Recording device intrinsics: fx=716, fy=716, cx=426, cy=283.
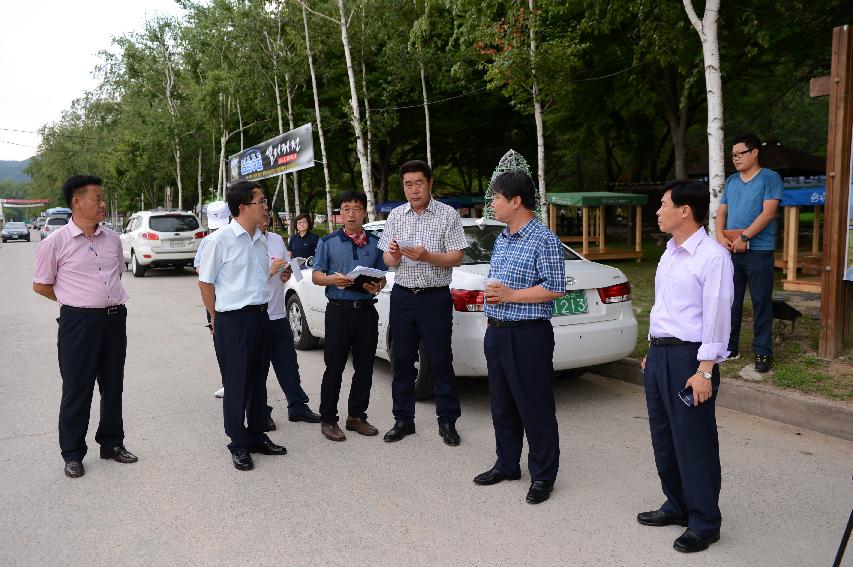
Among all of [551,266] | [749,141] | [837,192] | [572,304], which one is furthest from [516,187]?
[837,192]

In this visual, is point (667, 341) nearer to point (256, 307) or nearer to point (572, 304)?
point (572, 304)

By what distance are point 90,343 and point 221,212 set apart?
2.52m

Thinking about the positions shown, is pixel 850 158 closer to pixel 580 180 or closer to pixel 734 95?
pixel 734 95

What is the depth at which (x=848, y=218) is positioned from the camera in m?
5.99

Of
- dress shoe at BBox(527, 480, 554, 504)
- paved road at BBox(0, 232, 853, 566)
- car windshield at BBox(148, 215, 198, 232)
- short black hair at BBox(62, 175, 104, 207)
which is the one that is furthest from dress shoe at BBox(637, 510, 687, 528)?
car windshield at BBox(148, 215, 198, 232)

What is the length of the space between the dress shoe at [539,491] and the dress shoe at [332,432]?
5.32ft

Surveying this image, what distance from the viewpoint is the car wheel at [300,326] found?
8156 millimetres

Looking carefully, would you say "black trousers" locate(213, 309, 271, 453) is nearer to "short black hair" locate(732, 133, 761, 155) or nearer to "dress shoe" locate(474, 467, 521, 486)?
"dress shoe" locate(474, 467, 521, 486)

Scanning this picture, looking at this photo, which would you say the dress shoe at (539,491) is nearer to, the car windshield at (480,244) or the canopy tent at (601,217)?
the car windshield at (480,244)

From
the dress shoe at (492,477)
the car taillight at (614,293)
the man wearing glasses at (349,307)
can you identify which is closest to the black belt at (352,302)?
the man wearing glasses at (349,307)

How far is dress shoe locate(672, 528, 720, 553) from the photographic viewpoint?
10.8ft

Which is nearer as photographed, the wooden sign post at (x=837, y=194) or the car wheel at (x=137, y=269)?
the wooden sign post at (x=837, y=194)

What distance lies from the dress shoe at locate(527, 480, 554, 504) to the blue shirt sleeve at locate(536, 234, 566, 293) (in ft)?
3.52

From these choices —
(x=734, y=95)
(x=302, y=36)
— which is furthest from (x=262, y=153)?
(x=734, y=95)
